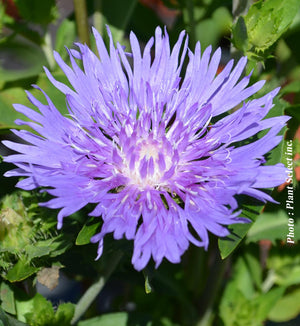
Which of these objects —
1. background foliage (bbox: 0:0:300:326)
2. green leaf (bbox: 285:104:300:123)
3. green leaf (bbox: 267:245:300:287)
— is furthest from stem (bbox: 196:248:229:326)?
green leaf (bbox: 285:104:300:123)

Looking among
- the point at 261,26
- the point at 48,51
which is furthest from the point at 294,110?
the point at 48,51

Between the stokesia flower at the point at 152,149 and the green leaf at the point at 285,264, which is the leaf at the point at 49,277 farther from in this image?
the green leaf at the point at 285,264

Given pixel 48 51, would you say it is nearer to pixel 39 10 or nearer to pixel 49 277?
pixel 39 10

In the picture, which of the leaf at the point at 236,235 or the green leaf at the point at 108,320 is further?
the green leaf at the point at 108,320

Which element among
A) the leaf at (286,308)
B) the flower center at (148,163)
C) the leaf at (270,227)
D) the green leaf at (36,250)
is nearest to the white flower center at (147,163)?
the flower center at (148,163)

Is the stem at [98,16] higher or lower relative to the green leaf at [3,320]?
higher

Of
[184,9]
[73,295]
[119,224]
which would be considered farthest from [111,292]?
[119,224]

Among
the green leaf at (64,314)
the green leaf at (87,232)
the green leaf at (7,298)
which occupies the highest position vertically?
the green leaf at (87,232)
